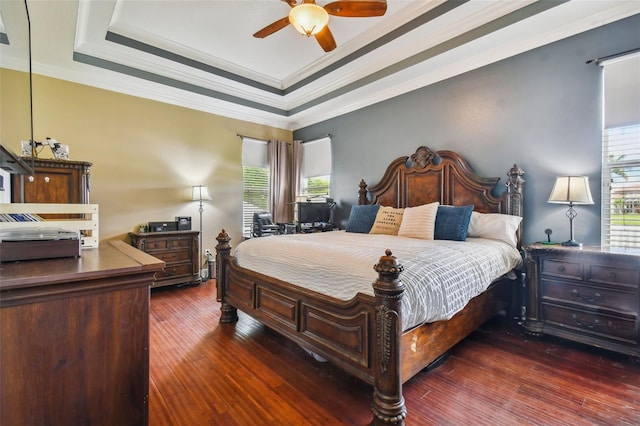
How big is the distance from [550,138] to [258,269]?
118 inches

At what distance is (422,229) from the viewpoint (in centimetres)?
295

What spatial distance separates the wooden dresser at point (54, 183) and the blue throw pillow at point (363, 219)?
2.92 metres

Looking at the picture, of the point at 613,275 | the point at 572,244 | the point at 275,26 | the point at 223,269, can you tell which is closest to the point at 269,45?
the point at 275,26

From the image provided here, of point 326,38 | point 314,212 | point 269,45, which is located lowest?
point 314,212

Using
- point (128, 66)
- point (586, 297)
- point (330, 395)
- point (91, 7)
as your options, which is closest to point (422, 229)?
point (586, 297)

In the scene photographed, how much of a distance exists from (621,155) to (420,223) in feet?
5.62

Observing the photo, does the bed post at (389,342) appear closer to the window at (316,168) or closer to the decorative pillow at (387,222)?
the decorative pillow at (387,222)

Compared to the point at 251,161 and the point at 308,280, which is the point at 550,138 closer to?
the point at 308,280

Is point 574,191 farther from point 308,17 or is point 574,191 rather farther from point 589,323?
point 308,17

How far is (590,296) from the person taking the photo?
7.43 feet

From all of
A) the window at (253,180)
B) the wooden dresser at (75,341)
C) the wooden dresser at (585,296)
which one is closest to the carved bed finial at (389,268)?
the wooden dresser at (75,341)

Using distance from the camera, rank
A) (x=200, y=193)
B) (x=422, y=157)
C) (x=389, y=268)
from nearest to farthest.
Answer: (x=389, y=268) < (x=422, y=157) < (x=200, y=193)

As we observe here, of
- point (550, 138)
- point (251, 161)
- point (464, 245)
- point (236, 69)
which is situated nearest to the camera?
point (464, 245)

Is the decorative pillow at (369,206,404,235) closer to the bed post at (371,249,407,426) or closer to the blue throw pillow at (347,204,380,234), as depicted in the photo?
the blue throw pillow at (347,204,380,234)
